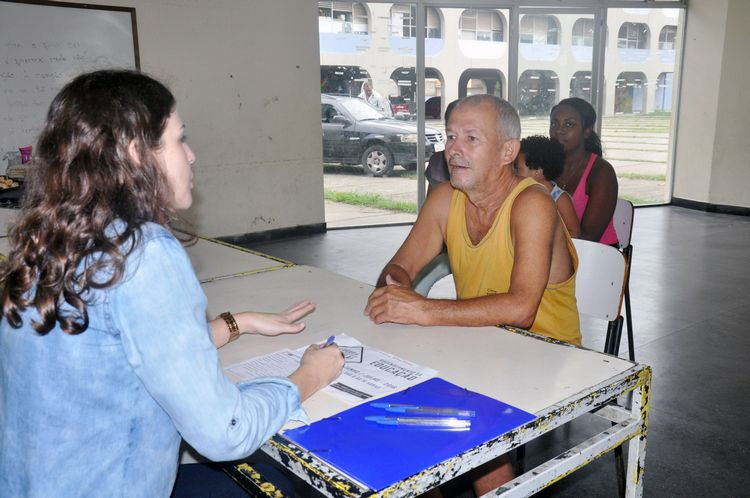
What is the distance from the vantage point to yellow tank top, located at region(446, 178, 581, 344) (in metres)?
2.09

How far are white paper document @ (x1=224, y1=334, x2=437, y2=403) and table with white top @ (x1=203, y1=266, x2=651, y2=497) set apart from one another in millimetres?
41

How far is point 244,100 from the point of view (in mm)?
6406

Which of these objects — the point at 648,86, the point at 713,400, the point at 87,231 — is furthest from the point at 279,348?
the point at 648,86

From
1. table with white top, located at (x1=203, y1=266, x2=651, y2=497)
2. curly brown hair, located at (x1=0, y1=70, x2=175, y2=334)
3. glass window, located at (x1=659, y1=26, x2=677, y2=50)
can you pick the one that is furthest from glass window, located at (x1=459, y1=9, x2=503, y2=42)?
curly brown hair, located at (x1=0, y1=70, x2=175, y2=334)

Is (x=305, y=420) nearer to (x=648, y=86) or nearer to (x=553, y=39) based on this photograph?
(x=553, y=39)

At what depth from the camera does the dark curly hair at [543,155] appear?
125 inches

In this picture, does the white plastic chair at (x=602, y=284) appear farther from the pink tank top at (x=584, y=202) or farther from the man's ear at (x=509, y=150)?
the pink tank top at (x=584, y=202)

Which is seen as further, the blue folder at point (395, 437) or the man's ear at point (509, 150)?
the man's ear at point (509, 150)

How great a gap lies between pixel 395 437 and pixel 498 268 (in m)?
1.03

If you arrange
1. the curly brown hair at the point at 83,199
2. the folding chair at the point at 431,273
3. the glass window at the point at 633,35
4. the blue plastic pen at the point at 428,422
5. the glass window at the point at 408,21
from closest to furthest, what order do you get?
the curly brown hair at the point at 83,199 → the blue plastic pen at the point at 428,422 → the folding chair at the point at 431,273 → the glass window at the point at 408,21 → the glass window at the point at 633,35

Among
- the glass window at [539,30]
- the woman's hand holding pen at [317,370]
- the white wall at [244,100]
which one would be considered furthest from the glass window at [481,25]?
the woman's hand holding pen at [317,370]

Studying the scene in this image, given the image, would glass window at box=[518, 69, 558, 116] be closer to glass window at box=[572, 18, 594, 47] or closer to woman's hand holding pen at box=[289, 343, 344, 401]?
glass window at box=[572, 18, 594, 47]

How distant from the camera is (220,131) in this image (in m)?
6.32

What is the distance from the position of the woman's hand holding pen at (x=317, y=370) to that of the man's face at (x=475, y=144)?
2.99 feet
